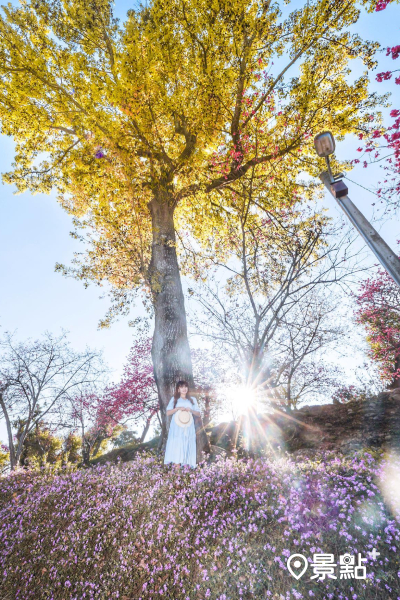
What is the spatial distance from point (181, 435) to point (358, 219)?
4632 mm

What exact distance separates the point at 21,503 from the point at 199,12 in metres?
12.0

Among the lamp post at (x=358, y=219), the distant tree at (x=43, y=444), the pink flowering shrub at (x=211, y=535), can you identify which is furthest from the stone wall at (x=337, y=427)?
the distant tree at (x=43, y=444)

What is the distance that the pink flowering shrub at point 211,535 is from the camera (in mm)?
2170

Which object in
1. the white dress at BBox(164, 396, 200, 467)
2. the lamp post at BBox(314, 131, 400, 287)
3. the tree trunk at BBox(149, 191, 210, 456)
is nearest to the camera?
the lamp post at BBox(314, 131, 400, 287)

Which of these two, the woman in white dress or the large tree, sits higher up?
the large tree

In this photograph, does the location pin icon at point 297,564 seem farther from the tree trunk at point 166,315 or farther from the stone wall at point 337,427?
the stone wall at point 337,427

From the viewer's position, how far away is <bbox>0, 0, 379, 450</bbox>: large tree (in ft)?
Answer: 21.8

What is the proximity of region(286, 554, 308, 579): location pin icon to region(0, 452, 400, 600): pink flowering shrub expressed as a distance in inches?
1.5

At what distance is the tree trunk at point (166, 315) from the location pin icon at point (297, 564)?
3.45m

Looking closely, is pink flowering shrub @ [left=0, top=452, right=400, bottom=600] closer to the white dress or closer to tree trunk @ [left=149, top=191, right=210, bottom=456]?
the white dress

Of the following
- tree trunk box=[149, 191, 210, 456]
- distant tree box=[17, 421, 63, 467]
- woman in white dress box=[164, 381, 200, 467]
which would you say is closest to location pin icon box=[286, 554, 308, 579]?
woman in white dress box=[164, 381, 200, 467]

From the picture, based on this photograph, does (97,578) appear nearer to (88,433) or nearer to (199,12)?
(199,12)

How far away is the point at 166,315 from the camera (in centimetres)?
627

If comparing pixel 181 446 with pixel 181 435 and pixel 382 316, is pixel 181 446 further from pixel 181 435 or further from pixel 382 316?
pixel 382 316
